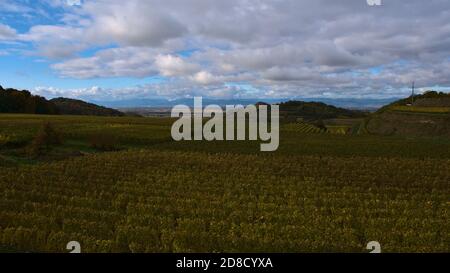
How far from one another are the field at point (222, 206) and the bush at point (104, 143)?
10418 mm

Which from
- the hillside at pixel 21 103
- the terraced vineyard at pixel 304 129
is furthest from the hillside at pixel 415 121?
the hillside at pixel 21 103

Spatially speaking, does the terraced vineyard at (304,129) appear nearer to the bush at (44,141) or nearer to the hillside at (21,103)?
the bush at (44,141)

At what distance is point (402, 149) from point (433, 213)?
98.4 ft

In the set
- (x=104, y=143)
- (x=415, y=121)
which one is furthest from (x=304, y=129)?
(x=104, y=143)

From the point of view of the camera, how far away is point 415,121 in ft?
262

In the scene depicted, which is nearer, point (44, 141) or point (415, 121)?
point (44, 141)

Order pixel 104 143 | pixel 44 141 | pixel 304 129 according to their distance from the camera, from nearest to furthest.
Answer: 1. pixel 44 141
2. pixel 104 143
3. pixel 304 129

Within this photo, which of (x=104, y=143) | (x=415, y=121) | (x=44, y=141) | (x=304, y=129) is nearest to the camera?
(x=44, y=141)

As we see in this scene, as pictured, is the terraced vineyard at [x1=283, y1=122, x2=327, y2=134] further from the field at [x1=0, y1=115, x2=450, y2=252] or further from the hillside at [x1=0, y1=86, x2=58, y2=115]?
the hillside at [x1=0, y1=86, x2=58, y2=115]

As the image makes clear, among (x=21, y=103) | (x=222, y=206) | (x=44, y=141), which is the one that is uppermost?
(x=21, y=103)

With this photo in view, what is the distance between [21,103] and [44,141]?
75.1 m

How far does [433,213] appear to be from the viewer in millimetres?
15211

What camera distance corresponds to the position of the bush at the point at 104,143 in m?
41.5

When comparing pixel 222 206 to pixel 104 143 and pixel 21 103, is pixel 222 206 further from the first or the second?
pixel 21 103
